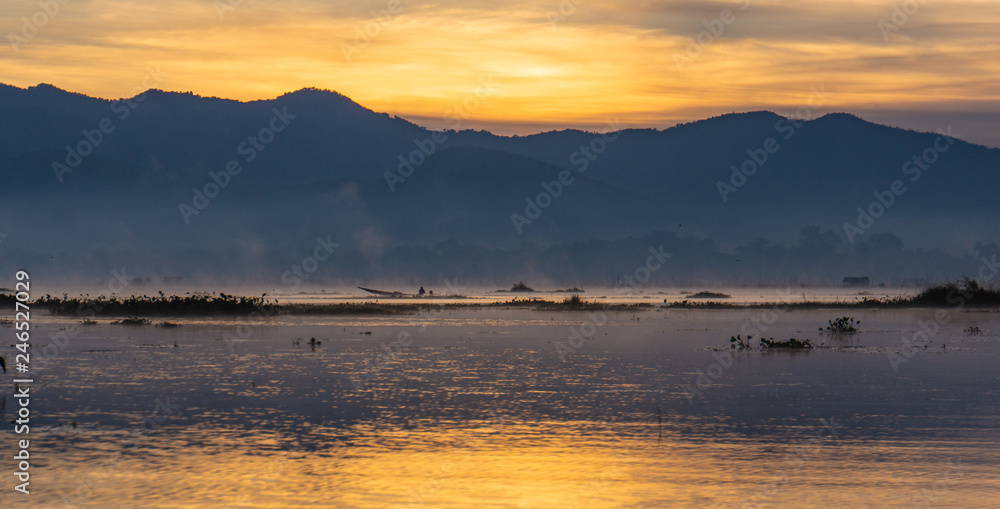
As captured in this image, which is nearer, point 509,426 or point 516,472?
point 516,472

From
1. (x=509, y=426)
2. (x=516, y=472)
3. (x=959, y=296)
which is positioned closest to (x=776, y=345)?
(x=509, y=426)

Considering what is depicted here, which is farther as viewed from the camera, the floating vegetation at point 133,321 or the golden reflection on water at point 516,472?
the floating vegetation at point 133,321

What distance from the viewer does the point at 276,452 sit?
64.8ft

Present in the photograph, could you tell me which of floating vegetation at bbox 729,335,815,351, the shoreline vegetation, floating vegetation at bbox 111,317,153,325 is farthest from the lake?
the shoreline vegetation

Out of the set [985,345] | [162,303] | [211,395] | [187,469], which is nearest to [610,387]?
[211,395]

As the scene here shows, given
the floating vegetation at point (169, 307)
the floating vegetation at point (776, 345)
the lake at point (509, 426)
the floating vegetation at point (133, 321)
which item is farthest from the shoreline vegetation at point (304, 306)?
the floating vegetation at point (776, 345)

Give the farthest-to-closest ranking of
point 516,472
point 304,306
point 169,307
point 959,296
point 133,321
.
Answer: point 959,296, point 304,306, point 169,307, point 133,321, point 516,472

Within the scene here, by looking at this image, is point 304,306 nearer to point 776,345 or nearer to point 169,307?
point 169,307

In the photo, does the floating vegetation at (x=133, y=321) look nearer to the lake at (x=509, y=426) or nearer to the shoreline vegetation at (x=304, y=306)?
the shoreline vegetation at (x=304, y=306)

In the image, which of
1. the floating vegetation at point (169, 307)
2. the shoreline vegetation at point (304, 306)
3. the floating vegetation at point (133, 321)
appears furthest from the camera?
the shoreline vegetation at point (304, 306)

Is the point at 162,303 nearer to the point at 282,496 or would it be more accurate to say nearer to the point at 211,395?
the point at 211,395

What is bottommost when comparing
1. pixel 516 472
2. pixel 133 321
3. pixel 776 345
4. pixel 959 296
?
pixel 516 472

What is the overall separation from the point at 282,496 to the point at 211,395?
466 inches

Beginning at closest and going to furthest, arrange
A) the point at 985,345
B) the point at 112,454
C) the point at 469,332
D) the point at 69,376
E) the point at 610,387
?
the point at 112,454, the point at 610,387, the point at 69,376, the point at 985,345, the point at 469,332
